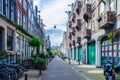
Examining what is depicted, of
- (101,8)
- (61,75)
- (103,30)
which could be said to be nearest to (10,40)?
(61,75)

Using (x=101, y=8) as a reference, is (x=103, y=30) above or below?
below

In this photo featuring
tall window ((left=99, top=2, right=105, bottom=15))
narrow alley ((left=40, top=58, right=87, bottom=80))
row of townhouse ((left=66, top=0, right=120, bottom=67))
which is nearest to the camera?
narrow alley ((left=40, top=58, right=87, bottom=80))

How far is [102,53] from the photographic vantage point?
1463 inches

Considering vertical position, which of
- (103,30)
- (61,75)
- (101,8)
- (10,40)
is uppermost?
(101,8)

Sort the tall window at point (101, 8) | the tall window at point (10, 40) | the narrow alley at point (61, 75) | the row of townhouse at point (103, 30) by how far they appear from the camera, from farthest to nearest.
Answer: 1. the tall window at point (101, 8)
2. the tall window at point (10, 40)
3. the row of townhouse at point (103, 30)
4. the narrow alley at point (61, 75)

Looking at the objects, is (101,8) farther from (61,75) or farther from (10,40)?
(61,75)

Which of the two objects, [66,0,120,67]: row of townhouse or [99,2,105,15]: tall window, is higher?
[99,2,105,15]: tall window

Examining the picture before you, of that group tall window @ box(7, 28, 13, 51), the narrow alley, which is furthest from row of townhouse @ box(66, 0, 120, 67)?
tall window @ box(7, 28, 13, 51)

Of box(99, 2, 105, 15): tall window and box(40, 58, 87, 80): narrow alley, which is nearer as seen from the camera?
box(40, 58, 87, 80): narrow alley

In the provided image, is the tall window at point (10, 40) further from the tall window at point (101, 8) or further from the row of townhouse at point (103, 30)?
the tall window at point (101, 8)

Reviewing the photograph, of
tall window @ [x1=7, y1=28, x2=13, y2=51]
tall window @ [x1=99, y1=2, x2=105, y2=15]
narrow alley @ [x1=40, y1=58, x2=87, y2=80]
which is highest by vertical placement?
tall window @ [x1=99, y1=2, x2=105, y2=15]

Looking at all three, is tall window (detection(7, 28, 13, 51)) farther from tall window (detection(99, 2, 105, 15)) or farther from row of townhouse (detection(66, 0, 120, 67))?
tall window (detection(99, 2, 105, 15))

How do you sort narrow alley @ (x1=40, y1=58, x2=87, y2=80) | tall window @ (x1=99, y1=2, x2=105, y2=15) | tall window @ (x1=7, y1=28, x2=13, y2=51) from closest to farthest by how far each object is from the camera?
narrow alley @ (x1=40, y1=58, x2=87, y2=80) → tall window @ (x1=7, y1=28, x2=13, y2=51) → tall window @ (x1=99, y1=2, x2=105, y2=15)

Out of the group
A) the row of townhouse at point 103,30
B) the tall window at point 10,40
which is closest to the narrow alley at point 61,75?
the row of townhouse at point 103,30
